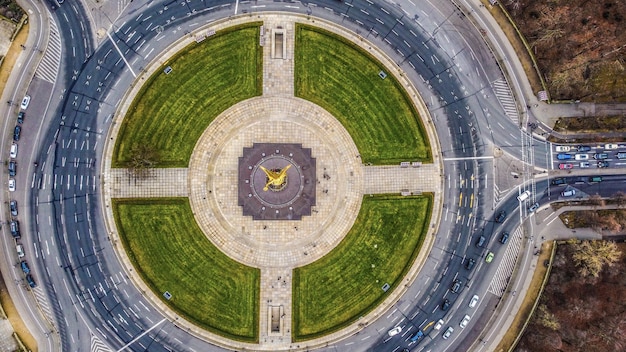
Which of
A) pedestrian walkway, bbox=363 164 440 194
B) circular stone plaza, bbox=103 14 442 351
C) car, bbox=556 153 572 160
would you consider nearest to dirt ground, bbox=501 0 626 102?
car, bbox=556 153 572 160

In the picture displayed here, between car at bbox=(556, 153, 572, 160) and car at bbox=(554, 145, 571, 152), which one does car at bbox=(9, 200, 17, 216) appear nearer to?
car at bbox=(554, 145, 571, 152)

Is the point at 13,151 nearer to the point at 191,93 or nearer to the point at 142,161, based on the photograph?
the point at 142,161

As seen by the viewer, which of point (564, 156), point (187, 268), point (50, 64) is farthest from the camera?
point (564, 156)

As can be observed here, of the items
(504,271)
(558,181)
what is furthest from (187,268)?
(558,181)

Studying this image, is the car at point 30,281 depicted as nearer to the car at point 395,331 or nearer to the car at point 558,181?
the car at point 395,331

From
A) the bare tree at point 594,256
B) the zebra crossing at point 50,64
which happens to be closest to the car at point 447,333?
the bare tree at point 594,256

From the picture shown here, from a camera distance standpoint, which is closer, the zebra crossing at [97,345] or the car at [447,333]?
the zebra crossing at [97,345]
